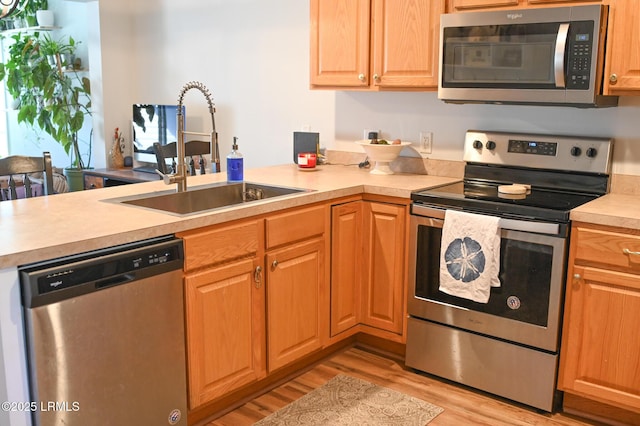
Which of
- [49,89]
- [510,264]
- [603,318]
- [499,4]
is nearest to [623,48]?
[499,4]

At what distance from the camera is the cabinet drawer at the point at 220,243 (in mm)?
2335

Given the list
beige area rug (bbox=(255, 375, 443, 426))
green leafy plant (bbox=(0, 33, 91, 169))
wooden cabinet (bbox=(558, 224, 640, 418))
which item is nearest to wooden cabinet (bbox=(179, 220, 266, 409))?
beige area rug (bbox=(255, 375, 443, 426))

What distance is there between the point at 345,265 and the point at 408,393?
69 cm

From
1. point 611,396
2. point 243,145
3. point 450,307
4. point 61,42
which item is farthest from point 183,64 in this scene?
point 611,396

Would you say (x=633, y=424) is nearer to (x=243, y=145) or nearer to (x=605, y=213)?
(x=605, y=213)

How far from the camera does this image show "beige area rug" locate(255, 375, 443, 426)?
2.67 meters

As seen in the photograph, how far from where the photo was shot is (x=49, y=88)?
535 cm

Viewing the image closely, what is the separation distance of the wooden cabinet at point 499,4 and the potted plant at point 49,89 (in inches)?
142

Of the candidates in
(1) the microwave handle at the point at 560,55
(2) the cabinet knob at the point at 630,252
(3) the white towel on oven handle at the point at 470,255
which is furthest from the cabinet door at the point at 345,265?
(2) the cabinet knob at the point at 630,252

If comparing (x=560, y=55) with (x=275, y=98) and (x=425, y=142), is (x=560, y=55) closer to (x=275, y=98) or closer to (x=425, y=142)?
(x=425, y=142)

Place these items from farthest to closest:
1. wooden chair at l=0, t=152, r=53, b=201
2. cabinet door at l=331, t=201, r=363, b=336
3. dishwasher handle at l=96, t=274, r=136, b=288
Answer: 1. cabinet door at l=331, t=201, r=363, b=336
2. wooden chair at l=0, t=152, r=53, b=201
3. dishwasher handle at l=96, t=274, r=136, b=288

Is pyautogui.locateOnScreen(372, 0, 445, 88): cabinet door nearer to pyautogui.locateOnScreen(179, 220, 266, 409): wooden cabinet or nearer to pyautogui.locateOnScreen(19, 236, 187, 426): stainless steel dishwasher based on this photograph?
pyautogui.locateOnScreen(179, 220, 266, 409): wooden cabinet

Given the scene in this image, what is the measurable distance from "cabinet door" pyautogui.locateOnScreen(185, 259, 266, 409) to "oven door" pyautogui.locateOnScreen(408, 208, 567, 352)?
0.84 meters

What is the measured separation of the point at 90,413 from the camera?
205 cm
